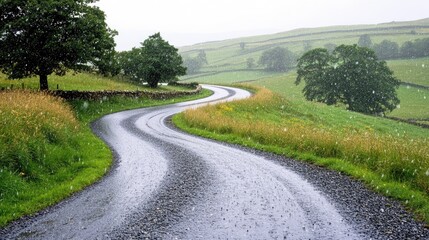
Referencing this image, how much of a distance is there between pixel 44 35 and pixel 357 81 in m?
46.6

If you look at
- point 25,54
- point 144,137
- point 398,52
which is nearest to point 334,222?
point 144,137

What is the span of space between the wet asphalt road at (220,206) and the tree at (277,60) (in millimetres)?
116550

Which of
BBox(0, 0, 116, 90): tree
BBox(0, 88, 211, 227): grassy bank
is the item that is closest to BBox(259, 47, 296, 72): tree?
BBox(0, 0, 116, 90): tree

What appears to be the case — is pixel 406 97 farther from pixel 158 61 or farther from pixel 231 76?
pixel 231 76

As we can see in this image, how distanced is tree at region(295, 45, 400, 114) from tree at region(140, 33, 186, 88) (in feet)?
83.3

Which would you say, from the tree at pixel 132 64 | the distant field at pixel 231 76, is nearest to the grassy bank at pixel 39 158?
the tree at pixel 132 64

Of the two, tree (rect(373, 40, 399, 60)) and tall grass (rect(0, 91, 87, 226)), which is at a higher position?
tree (rect(373, 40, 399, 60))

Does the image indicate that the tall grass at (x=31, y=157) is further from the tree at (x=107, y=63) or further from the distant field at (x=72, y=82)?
the distant field at (x=72, y=82)

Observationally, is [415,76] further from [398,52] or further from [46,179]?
[46,179]

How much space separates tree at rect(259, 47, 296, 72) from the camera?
128 metres

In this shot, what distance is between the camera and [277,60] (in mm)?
127875

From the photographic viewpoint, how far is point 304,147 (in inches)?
624

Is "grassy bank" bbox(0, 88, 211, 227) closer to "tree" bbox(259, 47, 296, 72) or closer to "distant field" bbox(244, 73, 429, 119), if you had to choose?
"distant field" bbox(244, 73, 429, 119)

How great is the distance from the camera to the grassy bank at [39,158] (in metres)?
9.57
